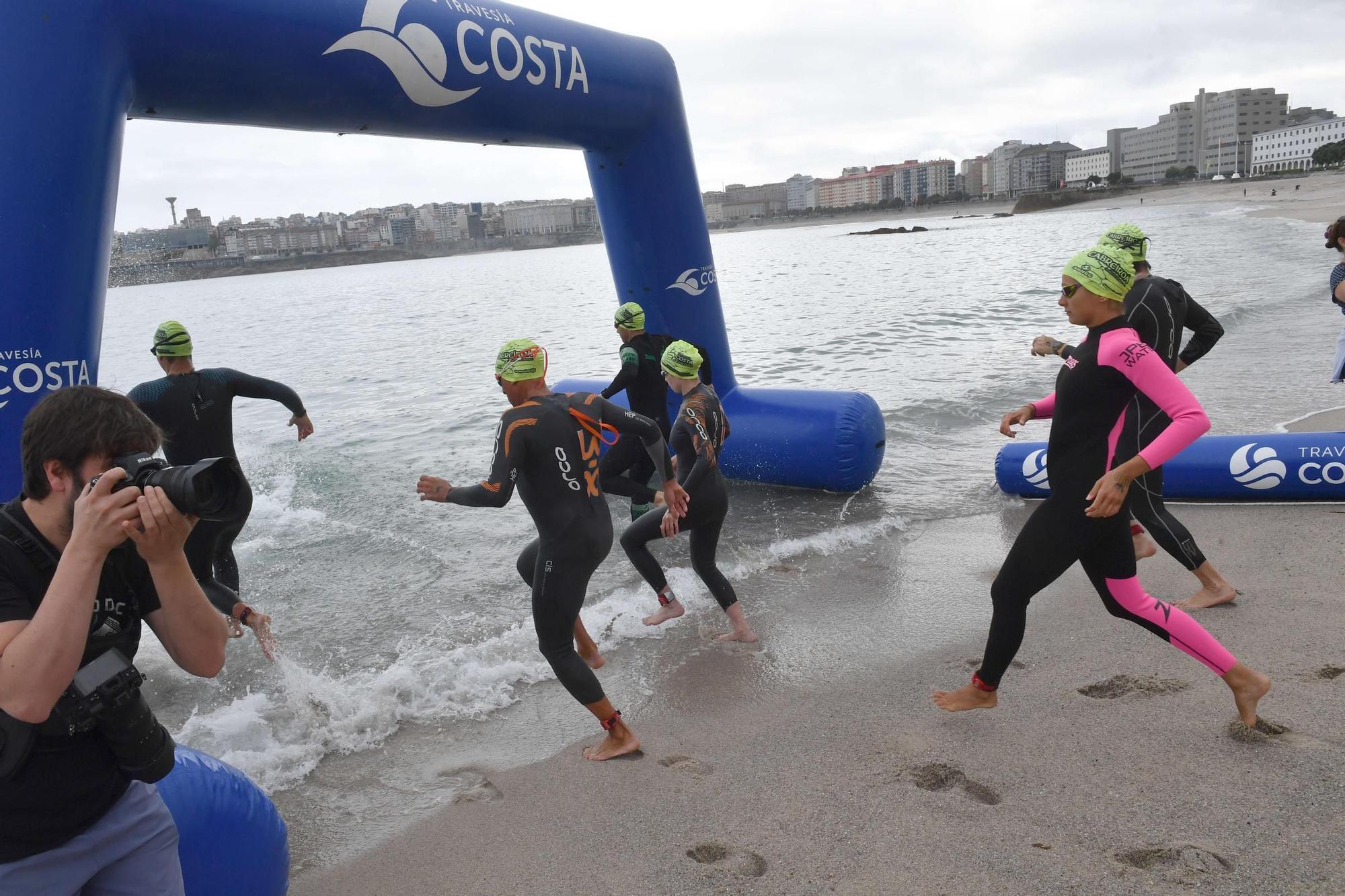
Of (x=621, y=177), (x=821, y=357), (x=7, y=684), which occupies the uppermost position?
(x=621, y=177)

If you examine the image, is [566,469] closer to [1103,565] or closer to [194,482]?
[1103,565]

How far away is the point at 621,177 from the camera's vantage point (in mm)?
7016

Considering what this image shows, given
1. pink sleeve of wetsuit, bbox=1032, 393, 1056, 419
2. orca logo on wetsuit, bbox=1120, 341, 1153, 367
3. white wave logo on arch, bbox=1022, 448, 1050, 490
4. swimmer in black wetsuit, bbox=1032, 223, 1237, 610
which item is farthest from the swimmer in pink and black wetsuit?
white wave logo on arch, bbox=1022, 448, 1050, 490

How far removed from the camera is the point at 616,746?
368 centimetres

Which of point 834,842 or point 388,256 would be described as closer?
point 834,842

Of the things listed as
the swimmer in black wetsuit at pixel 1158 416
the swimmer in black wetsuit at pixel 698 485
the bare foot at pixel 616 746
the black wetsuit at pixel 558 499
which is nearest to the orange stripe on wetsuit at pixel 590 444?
the black wetsuit at pixel 558 499

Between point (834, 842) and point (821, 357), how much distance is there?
1471 cm

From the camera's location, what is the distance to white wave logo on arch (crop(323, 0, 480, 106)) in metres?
4.62

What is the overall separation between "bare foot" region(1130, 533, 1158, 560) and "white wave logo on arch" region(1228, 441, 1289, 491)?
110 cm

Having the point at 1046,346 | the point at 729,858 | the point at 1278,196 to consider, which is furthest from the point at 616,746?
the point at 1278,196

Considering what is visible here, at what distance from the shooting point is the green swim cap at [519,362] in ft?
12.1

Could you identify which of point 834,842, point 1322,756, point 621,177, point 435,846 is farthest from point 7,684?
point 621,177

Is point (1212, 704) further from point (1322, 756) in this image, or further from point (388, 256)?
point (388, 256)

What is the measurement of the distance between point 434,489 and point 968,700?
227cm
